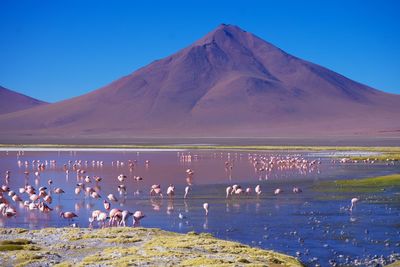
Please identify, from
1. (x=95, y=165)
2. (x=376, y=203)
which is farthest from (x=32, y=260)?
(x=95, y=165)

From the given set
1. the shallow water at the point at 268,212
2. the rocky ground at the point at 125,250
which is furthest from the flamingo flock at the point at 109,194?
the rocky ground at the point at 125,250

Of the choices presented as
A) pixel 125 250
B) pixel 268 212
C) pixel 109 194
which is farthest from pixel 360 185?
pixel 125 250

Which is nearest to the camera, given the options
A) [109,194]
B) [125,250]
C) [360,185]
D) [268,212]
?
[125,250]

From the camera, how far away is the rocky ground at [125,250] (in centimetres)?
1401

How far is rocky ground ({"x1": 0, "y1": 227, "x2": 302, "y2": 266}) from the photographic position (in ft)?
46.0

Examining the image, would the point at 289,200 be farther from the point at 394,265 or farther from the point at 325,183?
the point at 394,265

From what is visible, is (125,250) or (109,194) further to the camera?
(109,194)

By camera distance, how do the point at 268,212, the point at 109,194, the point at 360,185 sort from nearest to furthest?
the point at 268,212, the point at 109,194, the point at 360,185

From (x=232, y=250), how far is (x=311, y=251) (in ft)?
8.07

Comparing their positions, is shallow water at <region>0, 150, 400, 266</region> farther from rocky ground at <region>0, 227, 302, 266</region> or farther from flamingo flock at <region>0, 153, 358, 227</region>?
rocky ground at <region>0, 227, 302, 266</region>

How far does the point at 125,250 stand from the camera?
15.2 metres

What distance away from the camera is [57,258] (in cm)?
1508

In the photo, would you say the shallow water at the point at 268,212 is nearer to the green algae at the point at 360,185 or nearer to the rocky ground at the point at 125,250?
the green algae at the point at 360,185

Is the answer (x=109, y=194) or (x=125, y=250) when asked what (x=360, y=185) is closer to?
(x=109, y=194)
